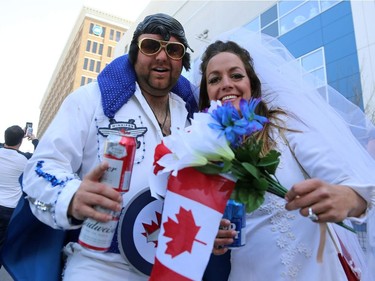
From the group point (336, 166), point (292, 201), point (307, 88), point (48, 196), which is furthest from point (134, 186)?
point (307, 88)

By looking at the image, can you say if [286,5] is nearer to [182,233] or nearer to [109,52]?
[182,233]

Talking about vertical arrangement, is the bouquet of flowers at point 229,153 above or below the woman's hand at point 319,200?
above

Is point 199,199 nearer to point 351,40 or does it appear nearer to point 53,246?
point 53,246

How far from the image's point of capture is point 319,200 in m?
0.96

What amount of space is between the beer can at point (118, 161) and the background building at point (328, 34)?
660 centimetres

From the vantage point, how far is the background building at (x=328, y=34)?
8258 mm

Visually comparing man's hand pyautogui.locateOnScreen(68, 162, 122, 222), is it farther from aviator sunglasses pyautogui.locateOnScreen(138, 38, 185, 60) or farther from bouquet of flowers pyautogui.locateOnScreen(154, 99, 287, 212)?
aviator sunglasses pyautogui.locateOnScreen(138, 38, 185, 60)

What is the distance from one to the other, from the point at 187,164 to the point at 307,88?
1015 mm

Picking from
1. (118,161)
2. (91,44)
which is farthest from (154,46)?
(91,44)

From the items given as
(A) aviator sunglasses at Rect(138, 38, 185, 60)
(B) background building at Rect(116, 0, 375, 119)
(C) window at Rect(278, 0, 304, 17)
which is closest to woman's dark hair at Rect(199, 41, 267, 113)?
(A) aviator sunglasses at Rect(138, 38, 185, 60)

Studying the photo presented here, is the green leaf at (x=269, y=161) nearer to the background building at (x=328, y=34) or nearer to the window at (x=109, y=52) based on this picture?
the background building at (x=328, y=34)

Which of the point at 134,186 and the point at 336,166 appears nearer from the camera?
the point at 336,166

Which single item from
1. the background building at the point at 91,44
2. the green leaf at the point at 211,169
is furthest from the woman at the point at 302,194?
the background building at the point at 91,44

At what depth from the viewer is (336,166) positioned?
1.17 metres
